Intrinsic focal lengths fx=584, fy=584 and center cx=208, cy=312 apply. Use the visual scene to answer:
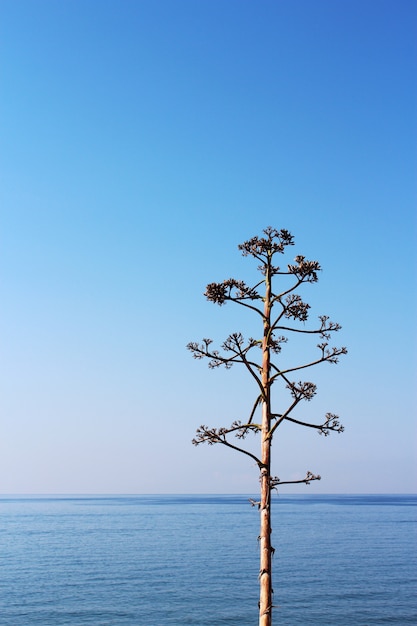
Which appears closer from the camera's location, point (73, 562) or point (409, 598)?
point (409, 598)

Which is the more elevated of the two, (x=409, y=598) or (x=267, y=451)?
(x=267, y=451)

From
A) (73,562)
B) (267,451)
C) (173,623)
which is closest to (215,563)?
(73,562)

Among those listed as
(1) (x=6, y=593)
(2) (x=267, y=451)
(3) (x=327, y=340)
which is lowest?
(1) (x=6, y=593)

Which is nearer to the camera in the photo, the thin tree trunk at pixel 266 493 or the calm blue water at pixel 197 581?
the thin tree trunk at pixel 266 493

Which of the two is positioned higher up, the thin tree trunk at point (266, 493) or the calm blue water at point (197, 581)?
the thin tree trunk at point (266, 493)

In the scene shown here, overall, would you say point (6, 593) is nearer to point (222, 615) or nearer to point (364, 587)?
point (222, 615)

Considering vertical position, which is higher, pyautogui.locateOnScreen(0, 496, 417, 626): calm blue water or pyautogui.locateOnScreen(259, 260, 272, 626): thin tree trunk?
pyautogui.locateOnScreen(259, 260, 272, 626): thin tree trunk

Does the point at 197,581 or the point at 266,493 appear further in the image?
the point at 197,581

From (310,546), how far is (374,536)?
27.0 meters

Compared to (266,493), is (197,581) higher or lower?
lower

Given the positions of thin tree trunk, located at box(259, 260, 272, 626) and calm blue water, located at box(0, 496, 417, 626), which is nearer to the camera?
thin tree trunk, located at box(259, 260, 272, 626)

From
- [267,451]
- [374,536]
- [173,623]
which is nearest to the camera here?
[267,451]

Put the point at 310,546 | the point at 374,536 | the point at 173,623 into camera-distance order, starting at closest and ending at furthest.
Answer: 1. the point at 173,623
2. the point at 310,546
3. the point at 374,536

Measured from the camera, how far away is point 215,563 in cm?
7419
